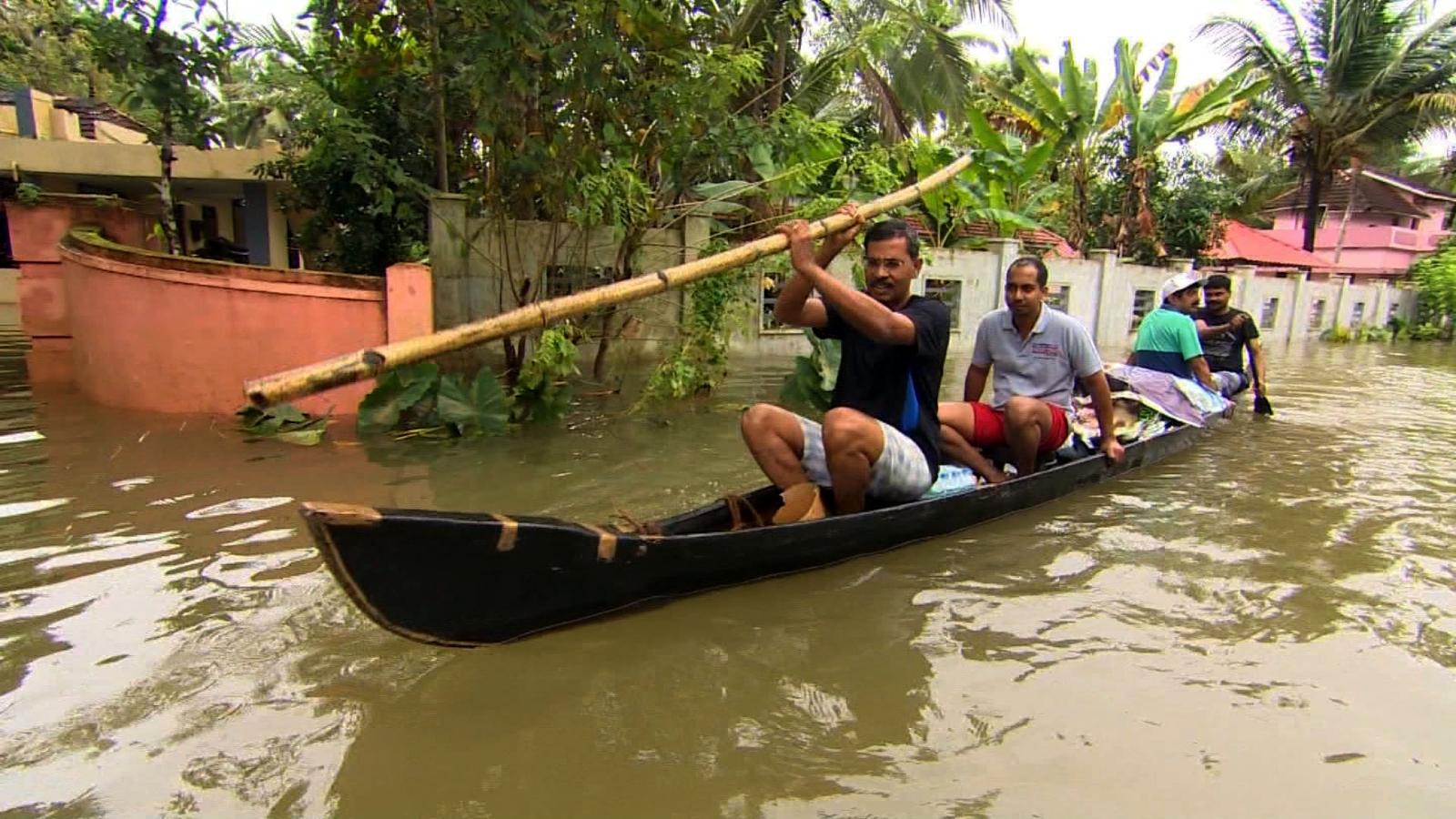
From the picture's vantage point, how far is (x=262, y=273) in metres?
Result: 6.70

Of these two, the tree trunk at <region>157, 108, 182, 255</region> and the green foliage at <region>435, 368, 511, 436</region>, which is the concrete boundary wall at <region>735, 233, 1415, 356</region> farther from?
the tree trunk at <region>157, 108, 182, 255</region>

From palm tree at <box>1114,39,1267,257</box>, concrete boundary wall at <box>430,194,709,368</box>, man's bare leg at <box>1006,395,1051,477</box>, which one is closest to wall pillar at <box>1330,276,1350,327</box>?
palm tree at <box>1114,39,1267,257</box>

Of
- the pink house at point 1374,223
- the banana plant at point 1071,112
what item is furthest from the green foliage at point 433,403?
the pink house at point 1374,223

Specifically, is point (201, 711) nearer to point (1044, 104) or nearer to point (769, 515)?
point (769, 515)

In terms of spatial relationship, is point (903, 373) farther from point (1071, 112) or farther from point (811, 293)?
point (1071, 112)

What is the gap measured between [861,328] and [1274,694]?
2025 millimetres

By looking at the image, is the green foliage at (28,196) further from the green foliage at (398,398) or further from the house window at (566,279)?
the house window at (566,279)

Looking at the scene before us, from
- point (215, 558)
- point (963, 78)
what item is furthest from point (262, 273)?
point (963, 78)

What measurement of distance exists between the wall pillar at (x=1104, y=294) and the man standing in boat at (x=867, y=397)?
14.3 m

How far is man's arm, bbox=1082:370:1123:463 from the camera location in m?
4.79

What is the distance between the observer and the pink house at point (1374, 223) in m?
29.6

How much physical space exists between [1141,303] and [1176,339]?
39.8ft

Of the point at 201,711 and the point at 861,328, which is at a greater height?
the point at 861,328

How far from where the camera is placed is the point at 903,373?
3.76 m
